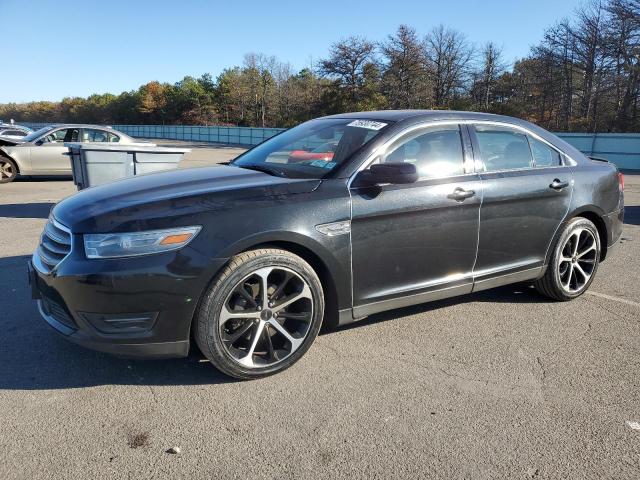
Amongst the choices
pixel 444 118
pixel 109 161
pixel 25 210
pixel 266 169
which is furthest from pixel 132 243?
pixel 25 210

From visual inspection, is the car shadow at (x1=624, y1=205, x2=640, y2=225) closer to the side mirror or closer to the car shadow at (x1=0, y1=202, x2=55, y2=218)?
the side mirror

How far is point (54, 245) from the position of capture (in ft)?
10.2

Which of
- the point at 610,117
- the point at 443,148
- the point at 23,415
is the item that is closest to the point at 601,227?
the point at 443,148

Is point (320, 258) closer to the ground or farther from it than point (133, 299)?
farther from it

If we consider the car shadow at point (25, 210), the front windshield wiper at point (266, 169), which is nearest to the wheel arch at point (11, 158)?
the car shadow at point (25, 210)

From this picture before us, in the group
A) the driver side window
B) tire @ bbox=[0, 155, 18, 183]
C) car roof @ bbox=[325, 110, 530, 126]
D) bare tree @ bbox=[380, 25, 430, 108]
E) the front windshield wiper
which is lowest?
tire @ bbox=[0, 155, 18, 183]

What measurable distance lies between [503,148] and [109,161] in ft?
20.5

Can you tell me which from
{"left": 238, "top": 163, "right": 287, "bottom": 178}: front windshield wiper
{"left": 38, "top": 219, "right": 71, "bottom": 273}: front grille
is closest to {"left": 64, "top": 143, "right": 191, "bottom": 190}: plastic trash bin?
{"left": 238, "top": 163, "right": 287, "bottom": 178}: front windshield wiper

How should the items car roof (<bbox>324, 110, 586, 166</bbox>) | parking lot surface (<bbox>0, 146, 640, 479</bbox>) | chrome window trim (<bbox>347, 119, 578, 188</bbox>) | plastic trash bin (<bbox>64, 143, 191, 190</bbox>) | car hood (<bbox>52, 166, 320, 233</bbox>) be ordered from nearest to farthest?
parking lot surface (<bbox>0, 146, 640, 479</bbox>), car hood (<bbox>52, 166, 320, 233</bbox>), chrome window trim (<bbox>347, 119, 578, 188</bbox>), car roof (<bbox>324, 110, 586, 166</bbox>), plastic trash bin (<bbox>64, 143, 191, 190</bbox>)

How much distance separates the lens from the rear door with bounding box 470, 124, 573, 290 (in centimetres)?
398

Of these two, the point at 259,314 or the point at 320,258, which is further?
the point at 320,258

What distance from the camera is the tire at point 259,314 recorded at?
2.94m

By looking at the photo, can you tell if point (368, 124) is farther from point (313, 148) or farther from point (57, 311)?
point (57, 311)

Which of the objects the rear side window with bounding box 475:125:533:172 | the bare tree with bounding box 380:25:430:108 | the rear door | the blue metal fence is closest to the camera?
the rear door
